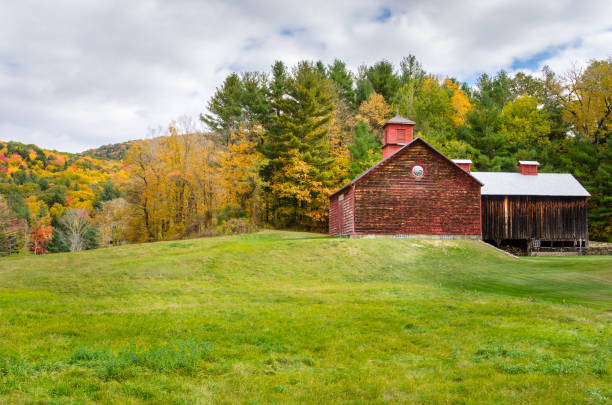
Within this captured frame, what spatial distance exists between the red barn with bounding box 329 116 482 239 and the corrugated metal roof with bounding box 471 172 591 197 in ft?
19.3

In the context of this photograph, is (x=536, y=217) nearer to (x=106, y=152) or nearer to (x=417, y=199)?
(x=417, y=199)

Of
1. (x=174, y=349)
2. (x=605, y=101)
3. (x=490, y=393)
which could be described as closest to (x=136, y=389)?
(x=174, y=349)

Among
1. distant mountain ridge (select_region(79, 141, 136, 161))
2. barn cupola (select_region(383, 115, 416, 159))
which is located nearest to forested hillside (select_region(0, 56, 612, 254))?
barn cupola (select_region(383, 115, 416, 159))

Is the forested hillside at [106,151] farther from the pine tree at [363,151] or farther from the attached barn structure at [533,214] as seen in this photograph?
the attached barn structure at [533,214]

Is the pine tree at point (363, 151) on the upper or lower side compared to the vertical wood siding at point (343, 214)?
upper

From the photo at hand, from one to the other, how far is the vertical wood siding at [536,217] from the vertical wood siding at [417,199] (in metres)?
5.96

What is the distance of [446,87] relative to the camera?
64875mm

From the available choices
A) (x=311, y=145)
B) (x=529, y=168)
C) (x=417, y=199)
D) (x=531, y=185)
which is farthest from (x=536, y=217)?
(x=311, y=145)

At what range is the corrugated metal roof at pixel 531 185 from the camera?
123 feet

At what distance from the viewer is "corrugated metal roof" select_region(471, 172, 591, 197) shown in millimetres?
37562

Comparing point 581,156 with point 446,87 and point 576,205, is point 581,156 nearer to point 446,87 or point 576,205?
point 576,205

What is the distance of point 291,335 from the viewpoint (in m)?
9.52

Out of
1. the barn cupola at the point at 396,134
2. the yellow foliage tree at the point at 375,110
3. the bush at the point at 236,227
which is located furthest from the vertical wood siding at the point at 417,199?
the yellow foliage tree at the point at 375,110

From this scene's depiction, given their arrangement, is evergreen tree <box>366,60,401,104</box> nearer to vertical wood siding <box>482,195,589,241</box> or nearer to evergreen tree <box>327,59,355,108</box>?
evergreen tree <box>327,59,355,108</box>
